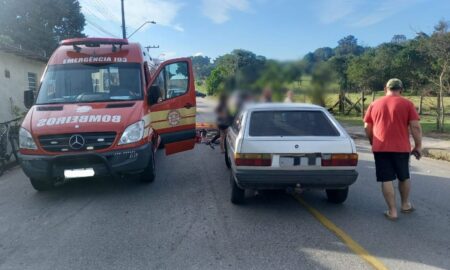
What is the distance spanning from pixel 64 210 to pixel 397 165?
4804mm

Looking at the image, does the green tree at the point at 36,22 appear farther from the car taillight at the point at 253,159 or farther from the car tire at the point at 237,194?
the car taillight at the point at 253,159

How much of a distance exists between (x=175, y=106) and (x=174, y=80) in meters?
0.59

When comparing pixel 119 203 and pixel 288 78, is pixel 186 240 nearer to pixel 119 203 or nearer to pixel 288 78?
pixel 119 203

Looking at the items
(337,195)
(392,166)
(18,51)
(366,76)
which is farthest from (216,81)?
(366,76)

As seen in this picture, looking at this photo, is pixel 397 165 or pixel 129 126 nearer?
pixel 397 165

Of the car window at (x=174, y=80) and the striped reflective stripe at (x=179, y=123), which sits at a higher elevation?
the car window at (x=174, y=80)

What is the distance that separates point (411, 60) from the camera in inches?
1257

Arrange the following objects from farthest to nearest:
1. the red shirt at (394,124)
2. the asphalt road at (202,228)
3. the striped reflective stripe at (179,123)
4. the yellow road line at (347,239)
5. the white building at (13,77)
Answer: the white building at (13,77), the striped reflective stripe at (179,123), the red shirt at (394,124), the asphalt road at (202,228), the yellow road line at (347,239)

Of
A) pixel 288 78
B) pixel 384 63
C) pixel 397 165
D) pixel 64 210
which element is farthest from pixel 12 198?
pixel 384 63

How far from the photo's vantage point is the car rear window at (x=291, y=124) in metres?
5.44

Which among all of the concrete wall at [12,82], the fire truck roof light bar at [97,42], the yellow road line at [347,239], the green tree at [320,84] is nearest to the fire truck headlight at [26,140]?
the fire truck roof light bar at [97,42]

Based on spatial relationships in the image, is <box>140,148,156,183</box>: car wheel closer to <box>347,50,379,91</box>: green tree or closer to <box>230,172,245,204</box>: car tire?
<box>230,172,245,204</box>: car tire

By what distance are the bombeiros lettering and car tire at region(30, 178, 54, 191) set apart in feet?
3.20

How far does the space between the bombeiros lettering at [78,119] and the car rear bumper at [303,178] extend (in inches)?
97.5
